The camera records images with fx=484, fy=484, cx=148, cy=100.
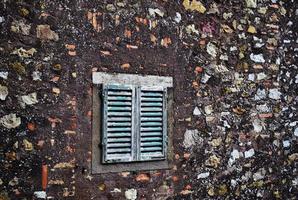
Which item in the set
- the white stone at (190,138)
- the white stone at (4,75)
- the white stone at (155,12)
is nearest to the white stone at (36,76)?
the white stone at (4,75)

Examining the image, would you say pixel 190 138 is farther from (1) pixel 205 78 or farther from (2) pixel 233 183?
(2) pixel 233 183

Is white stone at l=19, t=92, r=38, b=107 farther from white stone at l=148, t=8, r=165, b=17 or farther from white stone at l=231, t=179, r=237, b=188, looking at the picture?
white stone at l=231, t=179, r=237, b=188

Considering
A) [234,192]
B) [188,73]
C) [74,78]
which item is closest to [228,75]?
[188,73]

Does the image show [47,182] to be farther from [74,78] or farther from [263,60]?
[263,60]

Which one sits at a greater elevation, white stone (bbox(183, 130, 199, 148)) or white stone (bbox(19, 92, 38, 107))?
white stone (bbox(19, 92, 38, 107))

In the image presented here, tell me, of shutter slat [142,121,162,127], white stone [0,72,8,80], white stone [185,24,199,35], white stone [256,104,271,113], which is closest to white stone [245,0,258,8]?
white stone [185,24,199,35]

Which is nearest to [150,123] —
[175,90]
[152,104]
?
[152,104]

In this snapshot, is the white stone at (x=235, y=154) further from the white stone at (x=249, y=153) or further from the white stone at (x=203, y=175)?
the white stone at (x=203, y=175)
